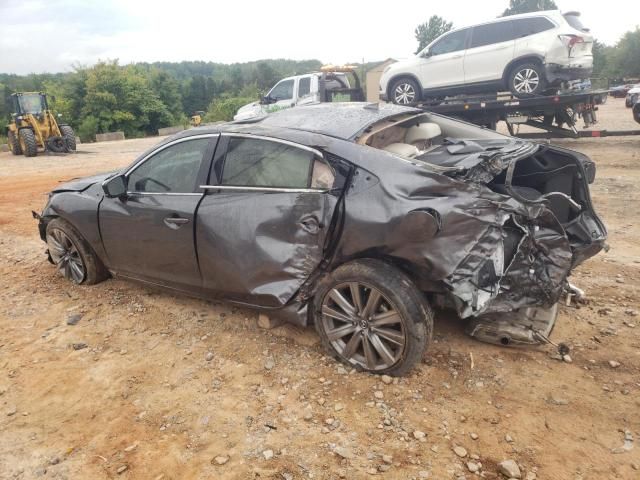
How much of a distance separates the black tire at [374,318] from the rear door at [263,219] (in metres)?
0.23

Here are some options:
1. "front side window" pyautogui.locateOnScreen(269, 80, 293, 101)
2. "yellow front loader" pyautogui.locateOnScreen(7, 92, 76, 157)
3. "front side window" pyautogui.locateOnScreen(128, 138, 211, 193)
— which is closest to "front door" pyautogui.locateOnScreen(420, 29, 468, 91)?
"front side window" pyautogui.locateOnScreen(269, 80, 293, 101)

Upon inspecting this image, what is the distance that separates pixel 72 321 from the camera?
13.2 ft

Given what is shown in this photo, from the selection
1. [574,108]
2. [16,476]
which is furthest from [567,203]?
[574,108]

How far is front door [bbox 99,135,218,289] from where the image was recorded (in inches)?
138

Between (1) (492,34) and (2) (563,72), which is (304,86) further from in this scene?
(2) (563,72)

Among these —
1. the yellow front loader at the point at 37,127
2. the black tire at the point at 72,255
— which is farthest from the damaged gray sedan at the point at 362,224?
the yellow front loader at the point at 37,127

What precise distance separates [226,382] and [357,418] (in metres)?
0.92

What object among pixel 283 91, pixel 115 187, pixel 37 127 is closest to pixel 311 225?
pixel 115 187

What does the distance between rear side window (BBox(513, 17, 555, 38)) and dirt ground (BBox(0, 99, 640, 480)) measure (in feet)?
22.9

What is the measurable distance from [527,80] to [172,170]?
28.5ft

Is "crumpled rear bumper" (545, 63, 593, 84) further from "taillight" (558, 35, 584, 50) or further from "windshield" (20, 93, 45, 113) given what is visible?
"windshield" (20, 93, 45, 113)

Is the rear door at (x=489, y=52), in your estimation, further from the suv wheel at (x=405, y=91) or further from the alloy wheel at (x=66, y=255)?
the alloy wheel at (x=66, y=255)

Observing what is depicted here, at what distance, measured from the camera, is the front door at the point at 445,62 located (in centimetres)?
1047

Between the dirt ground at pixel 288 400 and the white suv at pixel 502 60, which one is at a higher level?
the white suv at pixel 502 60
